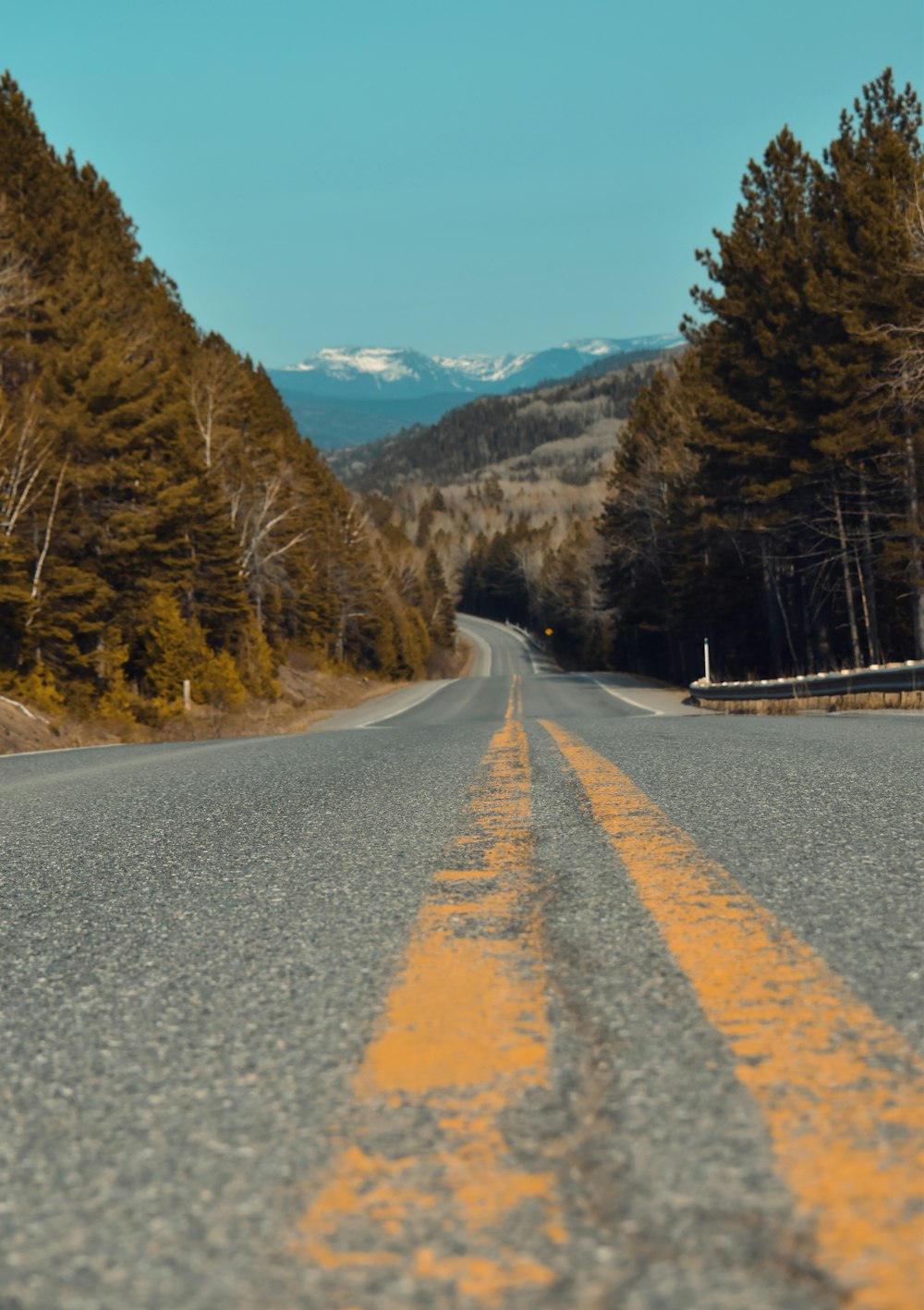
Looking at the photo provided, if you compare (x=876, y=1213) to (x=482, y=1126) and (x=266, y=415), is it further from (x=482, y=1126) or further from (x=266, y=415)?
(x=266, y=415)

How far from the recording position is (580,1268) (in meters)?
1.02

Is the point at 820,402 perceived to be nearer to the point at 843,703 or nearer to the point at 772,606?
the point at 772,606

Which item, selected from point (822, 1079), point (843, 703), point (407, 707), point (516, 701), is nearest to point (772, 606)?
point (516, 701)

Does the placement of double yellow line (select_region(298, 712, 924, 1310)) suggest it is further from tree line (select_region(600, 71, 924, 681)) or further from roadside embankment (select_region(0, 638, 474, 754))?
tree line (select_region(600, 71, 924, 681))

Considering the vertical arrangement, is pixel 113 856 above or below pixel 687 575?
below

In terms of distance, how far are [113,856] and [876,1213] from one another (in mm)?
3260

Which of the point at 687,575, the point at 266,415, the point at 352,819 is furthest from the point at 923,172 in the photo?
the point at 266,415

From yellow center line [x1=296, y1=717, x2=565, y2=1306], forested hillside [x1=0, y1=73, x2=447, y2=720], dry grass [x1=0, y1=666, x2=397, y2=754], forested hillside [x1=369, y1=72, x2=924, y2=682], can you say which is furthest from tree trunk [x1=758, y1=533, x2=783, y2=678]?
yellow center line [x1=296, y1=717, x2=565, y2=1306]

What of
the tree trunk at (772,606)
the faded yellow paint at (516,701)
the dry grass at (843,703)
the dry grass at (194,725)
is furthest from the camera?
the tree trunk at (772,606)

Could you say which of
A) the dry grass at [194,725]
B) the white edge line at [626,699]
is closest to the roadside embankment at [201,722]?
the dry grass at [194,725]

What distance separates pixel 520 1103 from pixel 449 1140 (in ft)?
0.44

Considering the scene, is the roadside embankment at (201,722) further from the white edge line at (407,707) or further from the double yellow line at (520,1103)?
the double yellow line at (520,1103)

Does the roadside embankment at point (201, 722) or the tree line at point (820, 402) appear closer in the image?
the roadside embankment at point (201, 722)

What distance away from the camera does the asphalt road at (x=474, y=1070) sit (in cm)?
105
